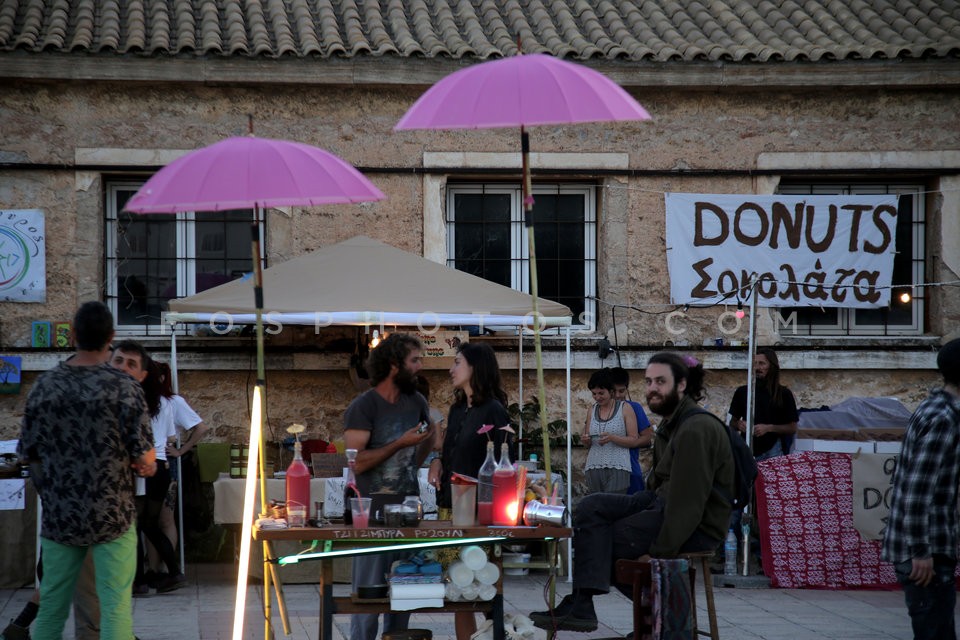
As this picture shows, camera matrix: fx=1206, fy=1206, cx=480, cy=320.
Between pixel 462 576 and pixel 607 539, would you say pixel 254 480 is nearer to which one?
pixel 462 576

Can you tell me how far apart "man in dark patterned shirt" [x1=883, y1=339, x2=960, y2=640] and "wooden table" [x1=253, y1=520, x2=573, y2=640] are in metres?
1.47

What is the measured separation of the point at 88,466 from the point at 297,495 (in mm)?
946

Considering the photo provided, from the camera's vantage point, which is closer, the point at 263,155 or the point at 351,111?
the point at 263,155

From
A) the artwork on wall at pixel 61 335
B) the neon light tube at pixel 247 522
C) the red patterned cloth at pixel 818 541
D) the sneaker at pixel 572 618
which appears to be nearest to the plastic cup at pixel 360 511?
the neon light tube at pixel 247 522

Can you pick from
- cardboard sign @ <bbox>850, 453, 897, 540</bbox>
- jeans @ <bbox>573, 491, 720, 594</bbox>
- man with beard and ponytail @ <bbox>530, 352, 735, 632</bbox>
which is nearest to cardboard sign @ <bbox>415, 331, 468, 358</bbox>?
cardboard sign @ <bbox>850, 453, 897, 540</bbox>

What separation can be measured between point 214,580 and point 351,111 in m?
4.27

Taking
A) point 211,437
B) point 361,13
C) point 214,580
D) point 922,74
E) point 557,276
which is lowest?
point 214,580

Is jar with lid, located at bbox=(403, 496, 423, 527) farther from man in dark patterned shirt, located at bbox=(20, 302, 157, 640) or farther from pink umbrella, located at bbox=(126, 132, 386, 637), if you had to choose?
man in dark patterned shirt, located at bbox=(20, 302, 157, 640)

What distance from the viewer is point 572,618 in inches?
233

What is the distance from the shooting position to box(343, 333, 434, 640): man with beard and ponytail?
5996 millimetres

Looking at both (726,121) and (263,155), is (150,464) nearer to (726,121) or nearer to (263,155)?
(263,155)

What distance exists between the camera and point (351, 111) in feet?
35.7

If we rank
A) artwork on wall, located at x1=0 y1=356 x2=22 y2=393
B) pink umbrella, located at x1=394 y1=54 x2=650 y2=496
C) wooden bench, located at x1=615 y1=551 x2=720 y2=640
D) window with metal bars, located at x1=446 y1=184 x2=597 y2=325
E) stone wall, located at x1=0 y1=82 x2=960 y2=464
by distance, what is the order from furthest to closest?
window with metal bars, located at x1=446 y1=184 x2=597 y2=325
stone wall, located at x1=0 y1=82 x2=960 y2=464
artwork on wall, located at x1=0 y1=356 x2=22 y2=393
wooden bench, located at x1=615 y1=551 x2=720 y2=640
pink umbrella, located at x1=394 y1=54 x2=650 y2=496

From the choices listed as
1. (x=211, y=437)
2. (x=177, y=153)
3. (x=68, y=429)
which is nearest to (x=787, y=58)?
(x=177, y=153)
